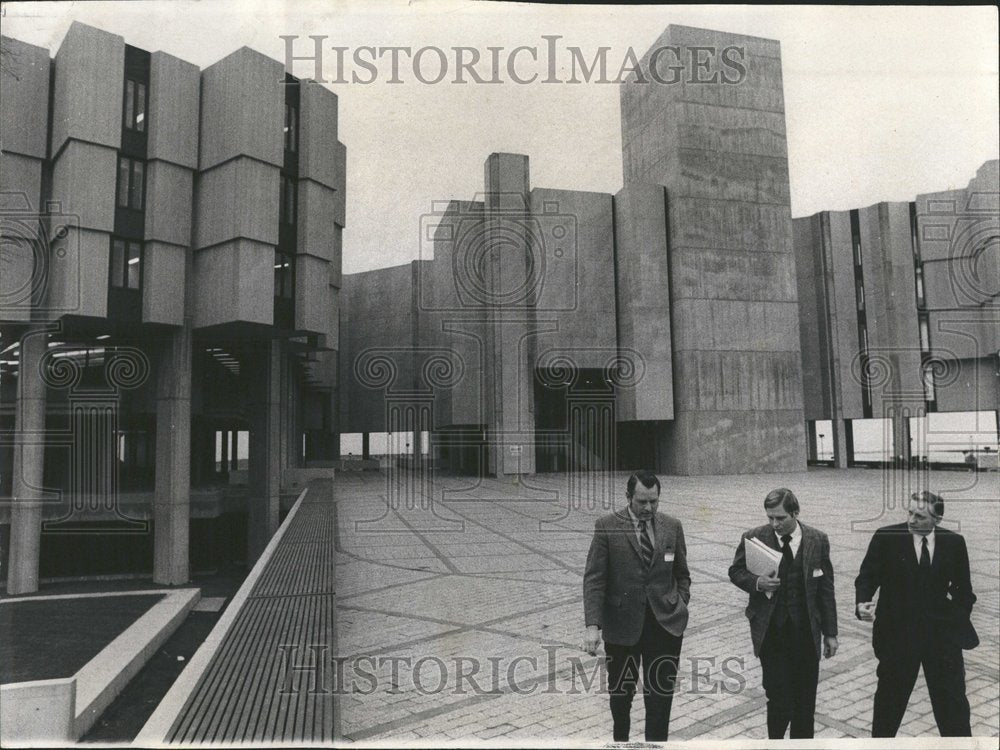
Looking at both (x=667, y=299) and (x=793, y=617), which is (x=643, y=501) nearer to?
(x=793, y=617)

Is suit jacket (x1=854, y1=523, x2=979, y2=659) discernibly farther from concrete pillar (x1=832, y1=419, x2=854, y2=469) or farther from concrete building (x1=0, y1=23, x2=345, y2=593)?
concrete pillar (x1=832, y1=419, x2=854, y2=469)

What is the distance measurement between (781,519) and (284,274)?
17.9 m

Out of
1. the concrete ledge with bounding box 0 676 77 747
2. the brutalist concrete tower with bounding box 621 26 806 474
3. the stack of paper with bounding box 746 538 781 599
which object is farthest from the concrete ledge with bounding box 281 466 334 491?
the stack of paper with bounding box 746 538 781 599

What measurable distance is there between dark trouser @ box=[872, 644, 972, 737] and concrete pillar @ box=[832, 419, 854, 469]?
29873 mm

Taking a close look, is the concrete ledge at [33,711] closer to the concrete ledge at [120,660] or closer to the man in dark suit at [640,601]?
the concrete ledge at [120,660]

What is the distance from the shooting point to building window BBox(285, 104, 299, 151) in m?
19.4

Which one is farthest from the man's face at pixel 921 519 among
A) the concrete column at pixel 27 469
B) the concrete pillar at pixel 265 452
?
the concrete pillar at pixel 265 452

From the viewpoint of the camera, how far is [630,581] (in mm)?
3691

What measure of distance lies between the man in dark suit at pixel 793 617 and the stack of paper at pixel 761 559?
0.9 inches

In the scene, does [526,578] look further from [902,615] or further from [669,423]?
[669,423]

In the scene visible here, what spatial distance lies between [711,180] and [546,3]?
2151 centimetres

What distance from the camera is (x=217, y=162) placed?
675 inches

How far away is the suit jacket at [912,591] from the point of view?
3711mm

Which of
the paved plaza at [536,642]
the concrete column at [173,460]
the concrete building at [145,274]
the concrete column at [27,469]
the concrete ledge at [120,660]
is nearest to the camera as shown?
the paved plaza at [536,642]
